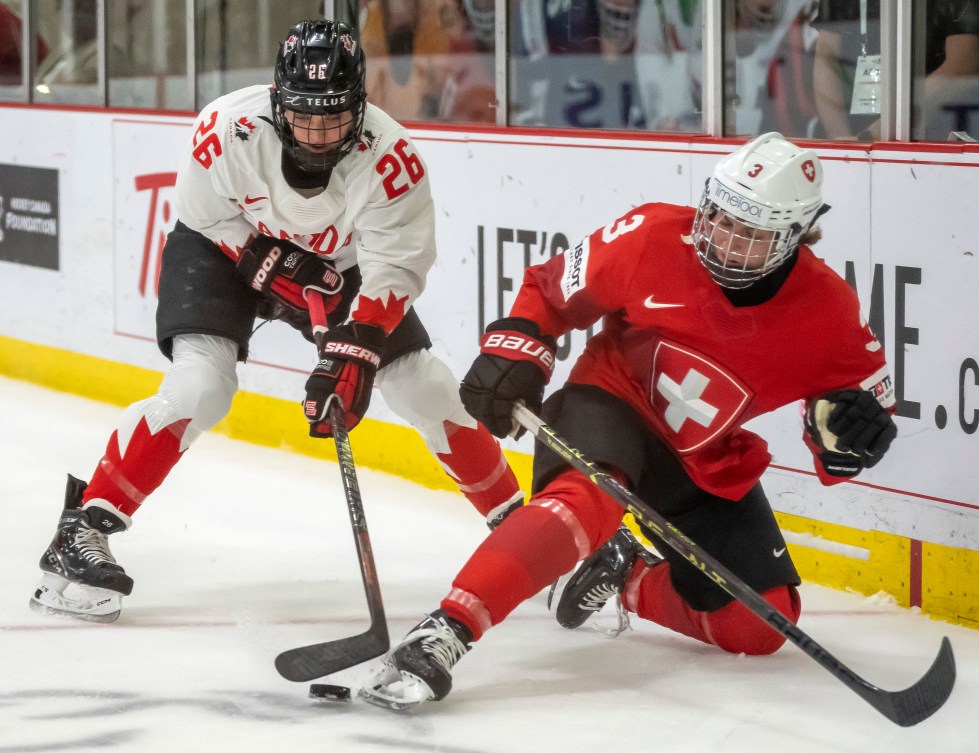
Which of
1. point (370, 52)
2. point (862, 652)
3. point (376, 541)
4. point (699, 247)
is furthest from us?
point (370, 52)

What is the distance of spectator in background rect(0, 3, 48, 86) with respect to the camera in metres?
5.57

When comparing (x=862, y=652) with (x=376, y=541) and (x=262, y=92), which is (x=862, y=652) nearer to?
(x=376, y=541)

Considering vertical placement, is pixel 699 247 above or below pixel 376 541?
above

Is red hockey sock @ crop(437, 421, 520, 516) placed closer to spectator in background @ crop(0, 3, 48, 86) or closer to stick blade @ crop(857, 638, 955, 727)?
stick blade @ crop(857, 638, 955, 727)

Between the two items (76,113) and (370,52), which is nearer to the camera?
(370,52)

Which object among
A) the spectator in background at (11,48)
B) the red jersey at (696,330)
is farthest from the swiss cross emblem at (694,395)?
the spectator in background at (11,48)

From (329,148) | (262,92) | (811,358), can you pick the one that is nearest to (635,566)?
(811,358)

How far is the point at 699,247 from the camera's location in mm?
2328

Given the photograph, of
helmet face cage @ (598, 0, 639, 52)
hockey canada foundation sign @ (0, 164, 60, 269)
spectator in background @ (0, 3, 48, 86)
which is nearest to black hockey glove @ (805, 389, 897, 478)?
helmet face cage @ (598, 0, 639, 52)

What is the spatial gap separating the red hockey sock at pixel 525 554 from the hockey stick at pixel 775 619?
0.05 meters

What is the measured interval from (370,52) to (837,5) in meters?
1.66

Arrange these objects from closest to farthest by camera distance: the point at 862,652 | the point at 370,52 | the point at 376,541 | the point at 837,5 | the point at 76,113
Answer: the point at 862,652, the point at 837,5, the point at 376,541, the point at 370,52, the point at 76,113

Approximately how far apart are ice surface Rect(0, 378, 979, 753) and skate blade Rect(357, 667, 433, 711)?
2 centimetres

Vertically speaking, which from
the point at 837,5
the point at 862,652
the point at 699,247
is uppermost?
the point at 837,5
